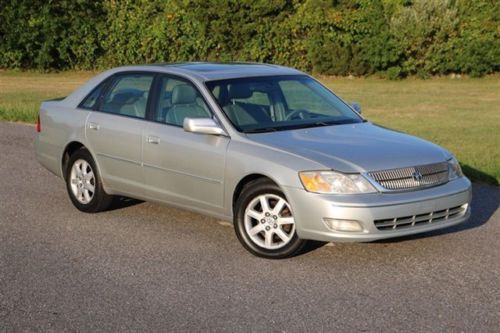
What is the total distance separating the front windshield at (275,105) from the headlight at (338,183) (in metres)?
0.97

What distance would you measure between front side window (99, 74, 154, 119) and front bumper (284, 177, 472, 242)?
7.09 ft

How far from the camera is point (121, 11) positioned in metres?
31.8

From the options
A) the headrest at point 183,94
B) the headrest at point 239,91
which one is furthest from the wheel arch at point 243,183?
the headrest at point 183,94

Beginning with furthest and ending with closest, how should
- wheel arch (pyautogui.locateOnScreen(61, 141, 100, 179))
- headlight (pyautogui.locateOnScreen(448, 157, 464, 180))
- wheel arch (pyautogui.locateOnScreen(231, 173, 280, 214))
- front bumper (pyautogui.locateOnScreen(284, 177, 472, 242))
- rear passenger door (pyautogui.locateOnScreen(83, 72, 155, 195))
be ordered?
wheel arch (pyautogui.locateOnScreen(61, 141, 100, 179))
rear passenger door (pyautogui.locateOnScreen(83, 72, 155, 195))
headlight (pyautogui.locateOnScreen(448, 157, 464, 180))
wheel arch (pyautogui.locateOnScreen(231, 173, 280, 214))
front bumper (pyautogui.locateOnScreen(284, 177, 472, 242))

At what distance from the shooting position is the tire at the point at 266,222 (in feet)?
23.6

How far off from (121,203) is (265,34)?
21695mm

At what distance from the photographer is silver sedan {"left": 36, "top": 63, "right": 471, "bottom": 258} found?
696 centimetres

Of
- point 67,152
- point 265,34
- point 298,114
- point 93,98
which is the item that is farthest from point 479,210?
point 265,34

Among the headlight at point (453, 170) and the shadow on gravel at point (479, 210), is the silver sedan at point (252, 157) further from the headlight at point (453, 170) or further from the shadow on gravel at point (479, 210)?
the shadow on gravel at point (479, 210)

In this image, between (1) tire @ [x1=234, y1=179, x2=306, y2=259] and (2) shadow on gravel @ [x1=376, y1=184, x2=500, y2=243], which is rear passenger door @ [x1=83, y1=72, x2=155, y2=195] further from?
(2) shadow on gravel @ [x1=376, y1=184, x2=500, y2=243]

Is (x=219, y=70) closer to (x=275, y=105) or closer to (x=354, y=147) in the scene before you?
(x=275, y=105)

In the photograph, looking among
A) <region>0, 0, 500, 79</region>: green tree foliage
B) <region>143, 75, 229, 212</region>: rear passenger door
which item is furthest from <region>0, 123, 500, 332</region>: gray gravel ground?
<region>0, 0, 500, 79</region>: green tree foliage

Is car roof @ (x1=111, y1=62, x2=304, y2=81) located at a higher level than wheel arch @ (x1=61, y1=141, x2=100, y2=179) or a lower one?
higher

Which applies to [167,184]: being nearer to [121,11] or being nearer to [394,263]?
[394,263]
